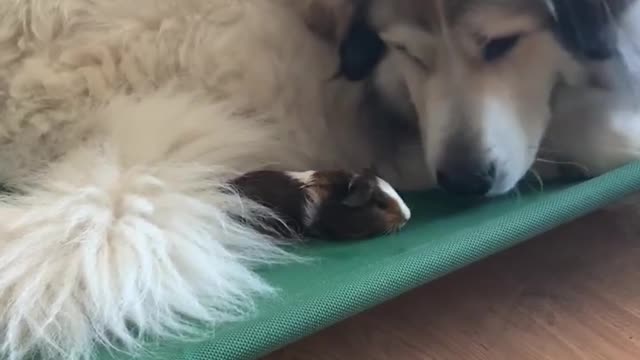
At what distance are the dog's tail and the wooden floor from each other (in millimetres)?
261

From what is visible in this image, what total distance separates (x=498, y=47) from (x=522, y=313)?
15.1 inches

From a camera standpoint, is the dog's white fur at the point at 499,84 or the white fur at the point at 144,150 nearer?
the white fur at the point at 144,150

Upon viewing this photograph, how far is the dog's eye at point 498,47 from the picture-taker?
4.32ft

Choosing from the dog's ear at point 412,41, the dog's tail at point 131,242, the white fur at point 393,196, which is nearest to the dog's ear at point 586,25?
the dog's ear at point 412,41

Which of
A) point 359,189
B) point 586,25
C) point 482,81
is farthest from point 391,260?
point 586,25

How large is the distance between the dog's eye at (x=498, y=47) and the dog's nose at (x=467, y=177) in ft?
0.46

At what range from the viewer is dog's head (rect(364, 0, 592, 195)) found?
1294mm

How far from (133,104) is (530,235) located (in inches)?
21.3

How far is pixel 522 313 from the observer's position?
57.6 inches

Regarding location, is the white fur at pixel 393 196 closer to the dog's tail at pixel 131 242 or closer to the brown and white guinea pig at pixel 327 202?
the brown and white guinea pig at pixel 327 202

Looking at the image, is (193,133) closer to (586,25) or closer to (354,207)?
(354,207)

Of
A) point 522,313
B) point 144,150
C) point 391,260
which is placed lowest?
point 522,313

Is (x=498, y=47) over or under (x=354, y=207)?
over

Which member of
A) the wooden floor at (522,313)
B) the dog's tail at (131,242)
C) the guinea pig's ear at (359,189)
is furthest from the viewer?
the wooden floor at (522,313)
